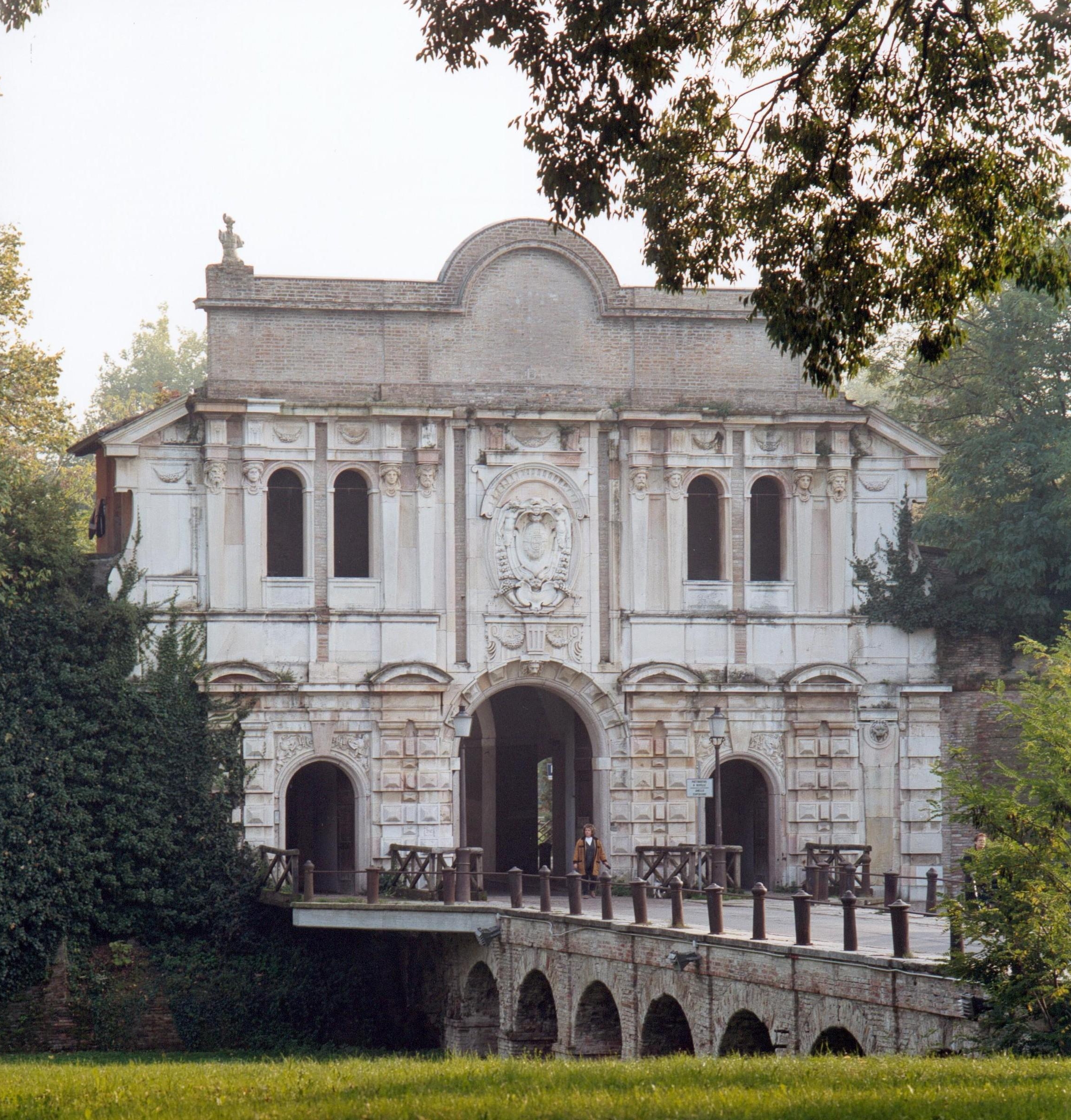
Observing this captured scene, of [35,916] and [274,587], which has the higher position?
[274,587]

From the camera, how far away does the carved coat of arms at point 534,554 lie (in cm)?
3362

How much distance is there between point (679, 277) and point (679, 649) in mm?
17663

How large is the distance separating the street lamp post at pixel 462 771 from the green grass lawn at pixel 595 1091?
13.4m

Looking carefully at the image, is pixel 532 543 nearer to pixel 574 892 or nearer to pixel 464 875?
pixel 464 875

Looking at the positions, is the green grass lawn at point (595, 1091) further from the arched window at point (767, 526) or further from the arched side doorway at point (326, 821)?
the arched window at point (767, 526)

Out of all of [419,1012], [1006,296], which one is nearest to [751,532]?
[1006,296]

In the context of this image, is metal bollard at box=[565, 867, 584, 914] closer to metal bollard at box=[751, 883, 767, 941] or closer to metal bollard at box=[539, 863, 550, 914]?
metal bollard at box=[539, 863, 550, 914]

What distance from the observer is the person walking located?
103ft

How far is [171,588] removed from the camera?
32.8 meters

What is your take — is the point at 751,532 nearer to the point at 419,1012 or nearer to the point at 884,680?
the point at 884,680

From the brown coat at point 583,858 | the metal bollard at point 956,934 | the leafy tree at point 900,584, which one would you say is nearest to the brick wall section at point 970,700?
the leafy tree at point 900,584

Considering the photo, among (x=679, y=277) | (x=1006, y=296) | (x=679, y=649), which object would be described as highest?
(x=1006, y=296)

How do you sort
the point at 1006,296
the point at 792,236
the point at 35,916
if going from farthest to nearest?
the point at 1006,296, the point at 35,916, the point at 792,236

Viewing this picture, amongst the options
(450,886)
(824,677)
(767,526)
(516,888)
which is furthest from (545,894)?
(767,526)
